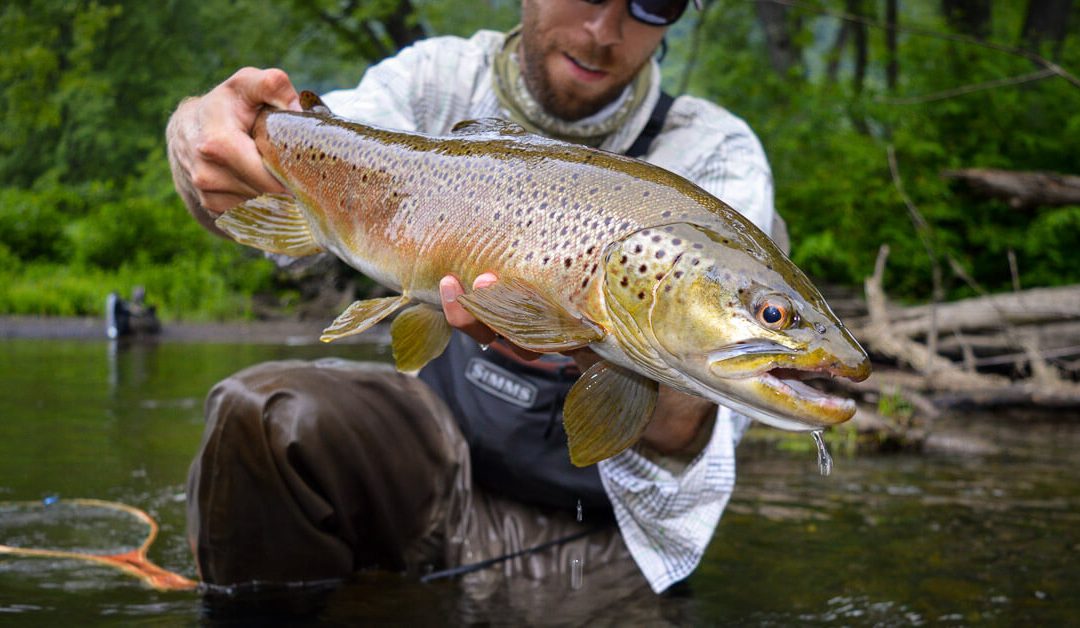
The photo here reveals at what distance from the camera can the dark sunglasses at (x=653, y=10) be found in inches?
130

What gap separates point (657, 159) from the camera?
3.75 m

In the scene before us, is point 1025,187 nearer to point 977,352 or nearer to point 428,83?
point 977,352

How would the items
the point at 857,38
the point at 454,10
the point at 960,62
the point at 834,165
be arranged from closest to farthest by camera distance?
the point at 960,62 < the point at 834,165 < the point at 857,38 < the point at 454,10

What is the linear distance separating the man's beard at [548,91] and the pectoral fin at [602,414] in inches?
70.8

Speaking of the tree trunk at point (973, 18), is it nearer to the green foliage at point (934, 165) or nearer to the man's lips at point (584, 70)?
the green foliage at point (934, 165)

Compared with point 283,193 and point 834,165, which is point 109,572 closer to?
point 283,193

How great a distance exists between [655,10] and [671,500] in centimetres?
146

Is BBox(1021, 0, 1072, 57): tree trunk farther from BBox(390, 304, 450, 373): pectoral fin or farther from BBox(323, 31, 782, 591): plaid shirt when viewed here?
BBox(390, 304, 450, 373): pectoral fin

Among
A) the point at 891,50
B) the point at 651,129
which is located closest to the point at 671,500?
the point at 651,129

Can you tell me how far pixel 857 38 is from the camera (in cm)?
2027

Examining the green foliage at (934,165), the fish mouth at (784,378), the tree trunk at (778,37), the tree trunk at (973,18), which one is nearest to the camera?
the fish mouth at (784,378)

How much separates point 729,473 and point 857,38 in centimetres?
1843

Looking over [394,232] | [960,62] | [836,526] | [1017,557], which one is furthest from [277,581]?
[960,62]

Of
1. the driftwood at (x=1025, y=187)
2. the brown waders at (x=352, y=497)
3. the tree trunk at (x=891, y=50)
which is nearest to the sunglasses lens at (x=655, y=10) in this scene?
the brown waders at (x=352, y=497)
